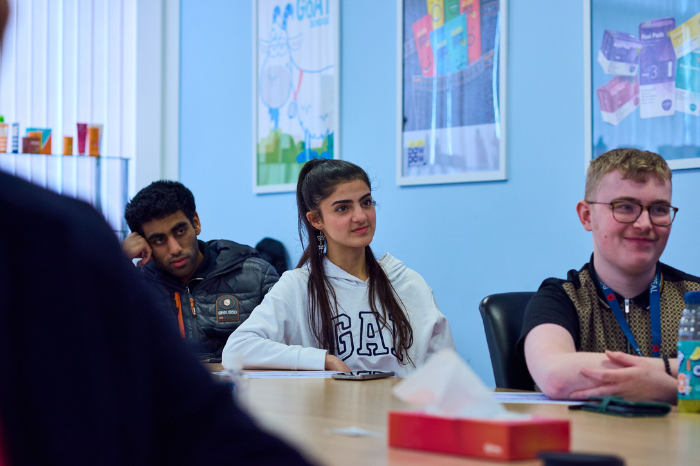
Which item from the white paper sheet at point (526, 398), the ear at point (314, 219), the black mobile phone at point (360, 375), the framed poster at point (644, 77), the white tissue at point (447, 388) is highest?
the framed poster at point (644, 77)

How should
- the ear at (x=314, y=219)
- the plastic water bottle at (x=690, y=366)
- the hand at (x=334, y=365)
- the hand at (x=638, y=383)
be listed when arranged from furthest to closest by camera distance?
the ear at (x=314, y=219) → the hand at (x=334, y=365) → the hand at (x=638, y=383) → the plastic water bottle at (x=690, y=366)

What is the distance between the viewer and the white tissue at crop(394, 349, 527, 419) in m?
0.75

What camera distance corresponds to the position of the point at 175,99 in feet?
16.3

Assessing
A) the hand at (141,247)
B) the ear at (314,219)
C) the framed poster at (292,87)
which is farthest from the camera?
Result: the framed poster at (292,87)

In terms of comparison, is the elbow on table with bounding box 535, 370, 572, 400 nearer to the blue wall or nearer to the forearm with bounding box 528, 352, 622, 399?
the forearm with bounding box 528, 352, 622, 399

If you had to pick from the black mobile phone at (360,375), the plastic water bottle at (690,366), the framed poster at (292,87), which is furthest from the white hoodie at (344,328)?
the framed poster at (292,87)

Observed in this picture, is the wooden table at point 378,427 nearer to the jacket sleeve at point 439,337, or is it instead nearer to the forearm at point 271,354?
the forearm at point 271,354

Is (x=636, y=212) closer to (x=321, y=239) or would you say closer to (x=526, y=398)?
(x=526, y=398)

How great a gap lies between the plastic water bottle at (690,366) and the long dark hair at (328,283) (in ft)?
3.84

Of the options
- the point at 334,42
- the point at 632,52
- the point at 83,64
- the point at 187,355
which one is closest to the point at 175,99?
the point at 83,64

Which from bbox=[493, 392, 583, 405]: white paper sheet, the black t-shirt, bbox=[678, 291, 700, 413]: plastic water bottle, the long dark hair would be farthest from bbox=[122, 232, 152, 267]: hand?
bbox=[678, 291, 700, 413]: plastic water bottle

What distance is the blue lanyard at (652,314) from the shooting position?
1754mm

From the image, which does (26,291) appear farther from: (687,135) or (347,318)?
(687,135)

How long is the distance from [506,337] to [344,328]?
654 millimetres
